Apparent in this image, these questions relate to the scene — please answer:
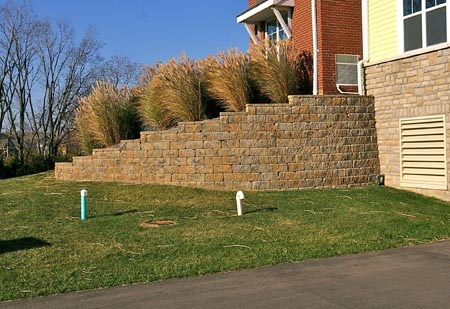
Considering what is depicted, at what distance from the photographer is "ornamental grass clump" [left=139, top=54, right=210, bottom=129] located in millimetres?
15844

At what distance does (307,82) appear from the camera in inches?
688

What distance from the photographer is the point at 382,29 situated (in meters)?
15.6

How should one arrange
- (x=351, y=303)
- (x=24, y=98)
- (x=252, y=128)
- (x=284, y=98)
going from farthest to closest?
(x=24, y=98) → (x=284, y=98) → (x=252, y=128) → (x=351, y=303)

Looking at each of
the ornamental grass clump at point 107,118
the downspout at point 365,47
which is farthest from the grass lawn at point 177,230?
the downspout at point 365,47

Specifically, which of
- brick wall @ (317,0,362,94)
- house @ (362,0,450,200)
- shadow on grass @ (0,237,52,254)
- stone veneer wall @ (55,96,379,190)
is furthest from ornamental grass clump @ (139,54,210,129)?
shadow on grass @ (0,237,52,254)

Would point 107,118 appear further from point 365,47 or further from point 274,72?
point 365,47

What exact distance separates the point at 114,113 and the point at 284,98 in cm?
527

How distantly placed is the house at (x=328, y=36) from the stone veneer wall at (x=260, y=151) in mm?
2020

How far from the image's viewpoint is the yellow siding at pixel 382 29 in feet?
49.8

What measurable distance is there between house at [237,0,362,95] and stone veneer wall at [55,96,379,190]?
2.02m

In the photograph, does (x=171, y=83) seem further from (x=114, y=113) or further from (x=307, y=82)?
(x=307, y=82)

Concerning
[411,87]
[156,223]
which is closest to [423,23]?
[411,87]

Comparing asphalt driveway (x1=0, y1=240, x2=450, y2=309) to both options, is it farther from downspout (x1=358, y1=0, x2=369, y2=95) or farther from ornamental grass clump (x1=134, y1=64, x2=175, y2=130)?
ornamental grass clump (x1=134, y1=64, x2=175, y2=130)

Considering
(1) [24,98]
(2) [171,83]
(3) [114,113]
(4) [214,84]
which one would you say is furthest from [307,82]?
(1) [24,98]
